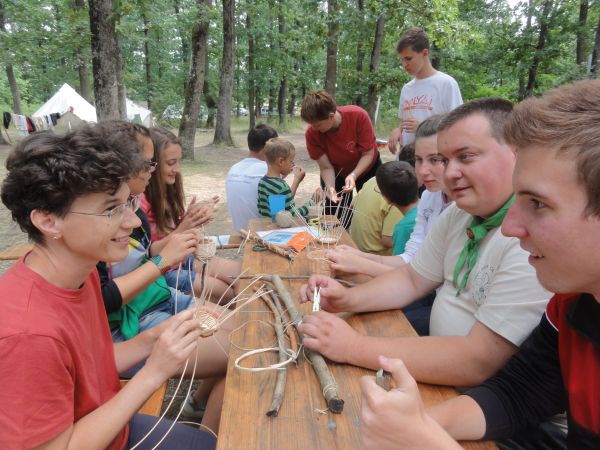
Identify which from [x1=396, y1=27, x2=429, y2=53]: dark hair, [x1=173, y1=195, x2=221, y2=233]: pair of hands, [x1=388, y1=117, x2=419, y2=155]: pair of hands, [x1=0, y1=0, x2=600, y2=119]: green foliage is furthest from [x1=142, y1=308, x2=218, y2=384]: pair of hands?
[x1=0, y1=0, x2=600, y2=119]: green foliage

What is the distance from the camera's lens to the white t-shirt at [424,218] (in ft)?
8.73

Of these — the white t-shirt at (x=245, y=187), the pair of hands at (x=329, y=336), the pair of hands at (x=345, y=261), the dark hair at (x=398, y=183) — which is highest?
the dark hair at (x=398, y=183)

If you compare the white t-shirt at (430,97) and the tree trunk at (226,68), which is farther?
the tree trunk at (226,68)

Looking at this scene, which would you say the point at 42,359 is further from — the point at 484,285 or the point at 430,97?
the point at 430,97

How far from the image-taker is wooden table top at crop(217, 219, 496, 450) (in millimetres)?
1093

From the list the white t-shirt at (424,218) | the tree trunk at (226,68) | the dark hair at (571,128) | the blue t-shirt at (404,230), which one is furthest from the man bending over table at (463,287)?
the tree trunk at (226,68)

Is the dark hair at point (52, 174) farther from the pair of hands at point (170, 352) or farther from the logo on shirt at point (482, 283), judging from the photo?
the logo on shirt at point (482, 283)

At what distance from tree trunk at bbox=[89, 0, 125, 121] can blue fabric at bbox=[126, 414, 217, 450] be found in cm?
643

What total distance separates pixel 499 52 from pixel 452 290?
61.4 ft

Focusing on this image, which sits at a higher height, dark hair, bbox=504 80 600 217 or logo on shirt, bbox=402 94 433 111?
dark hair, bbox=504 80 600 217

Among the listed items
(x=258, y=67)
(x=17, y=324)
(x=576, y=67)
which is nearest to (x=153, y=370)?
(x=17, y=324)

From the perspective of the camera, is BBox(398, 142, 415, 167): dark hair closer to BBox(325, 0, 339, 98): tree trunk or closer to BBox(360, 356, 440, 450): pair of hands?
BBox(360, 356, 440, 450): pair of hands

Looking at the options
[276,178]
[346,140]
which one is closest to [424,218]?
[276,178]

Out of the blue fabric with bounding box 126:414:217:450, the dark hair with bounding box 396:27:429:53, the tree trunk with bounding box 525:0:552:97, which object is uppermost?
the tree trunk with bounding box 525:0:552:97
